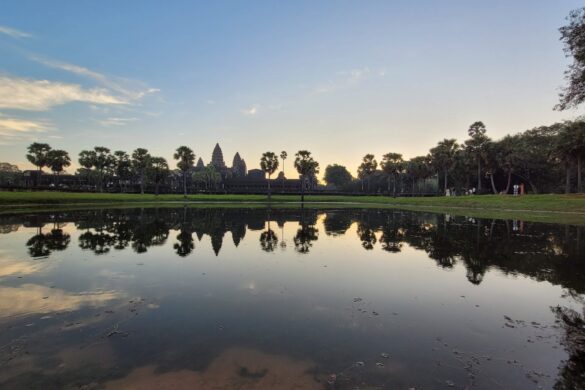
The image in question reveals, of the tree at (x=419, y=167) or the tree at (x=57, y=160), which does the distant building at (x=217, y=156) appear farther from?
the tree at (x=419, y=167)

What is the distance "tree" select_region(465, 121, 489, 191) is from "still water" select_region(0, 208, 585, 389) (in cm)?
6697

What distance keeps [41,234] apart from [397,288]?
72.0 feet

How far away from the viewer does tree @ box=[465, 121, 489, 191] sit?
76.6m

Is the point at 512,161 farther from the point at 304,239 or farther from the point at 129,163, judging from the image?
the point at 129,163

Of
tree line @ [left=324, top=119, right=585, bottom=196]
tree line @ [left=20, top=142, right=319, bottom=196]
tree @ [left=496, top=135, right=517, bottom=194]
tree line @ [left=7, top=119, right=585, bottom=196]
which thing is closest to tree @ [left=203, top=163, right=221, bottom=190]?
tree line @ [left=7, top=119, right=585, bottom=196]

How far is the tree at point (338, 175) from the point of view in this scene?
18741 cm

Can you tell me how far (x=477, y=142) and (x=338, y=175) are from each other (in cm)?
11197

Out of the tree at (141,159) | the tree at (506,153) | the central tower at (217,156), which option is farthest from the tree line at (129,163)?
the central tower at (217,156)

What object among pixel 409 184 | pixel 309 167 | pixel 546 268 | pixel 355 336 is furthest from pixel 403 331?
pixel 409 184

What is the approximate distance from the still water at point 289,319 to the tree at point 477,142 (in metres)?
67.0

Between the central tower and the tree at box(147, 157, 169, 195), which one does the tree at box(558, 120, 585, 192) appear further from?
the central tower

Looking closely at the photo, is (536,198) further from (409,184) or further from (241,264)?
(409,184)

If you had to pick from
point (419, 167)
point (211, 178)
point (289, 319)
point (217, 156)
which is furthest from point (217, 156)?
point (289, 319)

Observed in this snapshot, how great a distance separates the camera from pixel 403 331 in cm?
750
